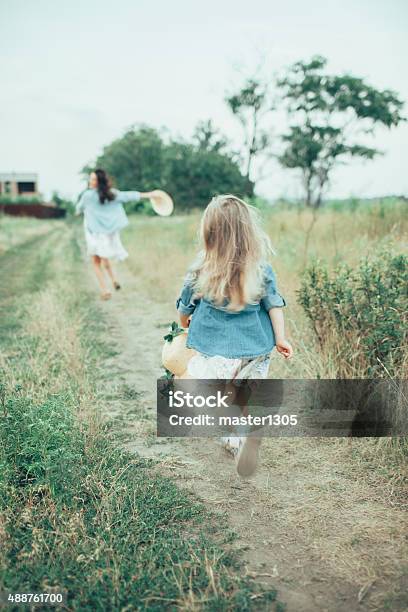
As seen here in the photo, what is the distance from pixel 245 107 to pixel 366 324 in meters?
29.9

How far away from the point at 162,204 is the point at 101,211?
10.6 feet

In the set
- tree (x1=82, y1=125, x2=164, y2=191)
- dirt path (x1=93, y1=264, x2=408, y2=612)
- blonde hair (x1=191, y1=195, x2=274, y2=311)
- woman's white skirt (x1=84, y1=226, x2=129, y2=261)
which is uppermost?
tree (x1=82, y1=125, x2=164, y2=191)

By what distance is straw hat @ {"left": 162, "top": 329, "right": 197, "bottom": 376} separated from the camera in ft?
11.3

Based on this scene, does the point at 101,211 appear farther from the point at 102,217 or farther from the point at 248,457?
the point at 248,457

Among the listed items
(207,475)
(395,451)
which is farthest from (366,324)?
(207,475)

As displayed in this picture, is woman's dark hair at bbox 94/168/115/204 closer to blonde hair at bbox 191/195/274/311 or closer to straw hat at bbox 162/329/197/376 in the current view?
straw hat at bbox 162/329/197/376

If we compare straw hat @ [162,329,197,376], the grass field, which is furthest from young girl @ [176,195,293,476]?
the grass field

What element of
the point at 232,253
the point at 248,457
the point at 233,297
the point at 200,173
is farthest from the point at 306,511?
the point at 200,173

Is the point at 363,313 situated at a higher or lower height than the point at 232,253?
lower

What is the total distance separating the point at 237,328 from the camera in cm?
315

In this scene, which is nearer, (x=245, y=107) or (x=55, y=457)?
(x=55, y=457)

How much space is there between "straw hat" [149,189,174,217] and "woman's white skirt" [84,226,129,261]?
2652 mm

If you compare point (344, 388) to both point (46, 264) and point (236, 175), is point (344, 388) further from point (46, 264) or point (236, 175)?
point (236, 175)

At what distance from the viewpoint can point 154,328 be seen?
6.56m
